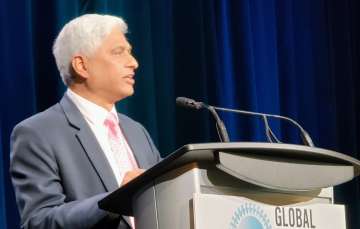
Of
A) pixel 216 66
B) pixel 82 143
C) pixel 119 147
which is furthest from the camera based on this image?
pixel 216 66

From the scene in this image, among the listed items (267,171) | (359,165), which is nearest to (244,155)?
(267,171)

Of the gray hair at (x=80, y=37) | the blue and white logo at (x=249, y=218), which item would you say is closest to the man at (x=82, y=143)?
the gray hair at (x=80, y=37)

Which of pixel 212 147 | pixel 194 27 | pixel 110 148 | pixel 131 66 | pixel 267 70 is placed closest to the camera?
pixel 212 147

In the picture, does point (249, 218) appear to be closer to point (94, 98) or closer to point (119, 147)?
point (119, 147)

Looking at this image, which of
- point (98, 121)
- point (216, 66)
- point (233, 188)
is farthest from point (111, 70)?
point (216, 66)

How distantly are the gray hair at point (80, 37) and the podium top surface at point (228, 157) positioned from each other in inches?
31.8

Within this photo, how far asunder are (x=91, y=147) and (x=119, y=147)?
5.4 inches

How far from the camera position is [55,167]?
75.4 inches

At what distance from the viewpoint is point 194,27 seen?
3299mm

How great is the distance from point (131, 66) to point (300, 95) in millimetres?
1591

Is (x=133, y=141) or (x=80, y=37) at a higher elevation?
(x=80, y=37)

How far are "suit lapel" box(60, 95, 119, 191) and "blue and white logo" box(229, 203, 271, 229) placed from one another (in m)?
0.59

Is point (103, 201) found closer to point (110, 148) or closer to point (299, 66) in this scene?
point (110, 148)

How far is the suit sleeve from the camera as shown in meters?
1.63
